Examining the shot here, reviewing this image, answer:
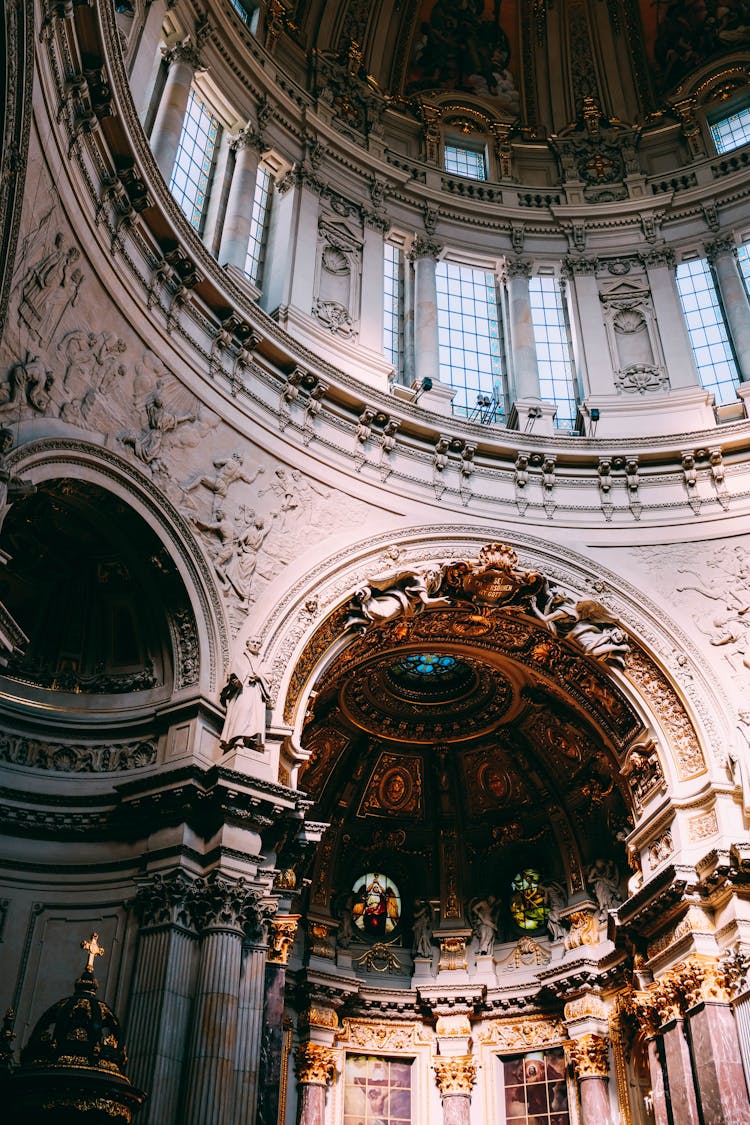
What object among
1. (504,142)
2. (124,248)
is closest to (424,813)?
(124,248)

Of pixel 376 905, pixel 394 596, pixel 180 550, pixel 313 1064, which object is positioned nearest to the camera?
pixel 180 550

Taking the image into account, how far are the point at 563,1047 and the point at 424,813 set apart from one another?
6.19 m

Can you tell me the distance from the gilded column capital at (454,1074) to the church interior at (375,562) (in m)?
0.08

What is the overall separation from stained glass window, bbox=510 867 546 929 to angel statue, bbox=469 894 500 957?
0.49 m

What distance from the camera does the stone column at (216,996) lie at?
13.3 meters

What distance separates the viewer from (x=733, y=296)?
25.0 meters

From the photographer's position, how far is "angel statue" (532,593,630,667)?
2052cm

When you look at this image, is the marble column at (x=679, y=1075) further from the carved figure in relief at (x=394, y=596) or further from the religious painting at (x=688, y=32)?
the religious painting at (x=688, y=32)

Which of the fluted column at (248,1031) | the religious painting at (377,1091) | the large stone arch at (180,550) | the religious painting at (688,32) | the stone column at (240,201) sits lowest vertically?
the fluted column at (248,1031)

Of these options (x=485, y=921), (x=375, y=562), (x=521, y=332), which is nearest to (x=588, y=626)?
(x=375, y=562)

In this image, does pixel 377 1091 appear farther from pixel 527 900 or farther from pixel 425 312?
pixel 425 312

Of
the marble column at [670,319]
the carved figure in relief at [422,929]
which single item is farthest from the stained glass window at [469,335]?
the carved figure in relief at [422,929]

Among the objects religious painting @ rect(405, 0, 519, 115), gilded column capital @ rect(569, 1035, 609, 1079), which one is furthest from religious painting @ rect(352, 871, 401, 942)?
religious painting @ rect(405, 0, 519, 115)

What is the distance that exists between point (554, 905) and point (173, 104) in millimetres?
19464
